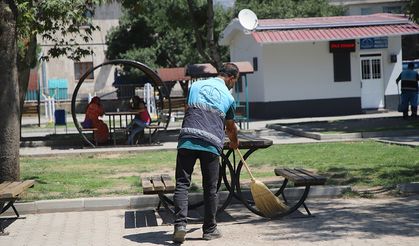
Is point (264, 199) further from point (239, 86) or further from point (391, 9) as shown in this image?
point (391, 9)

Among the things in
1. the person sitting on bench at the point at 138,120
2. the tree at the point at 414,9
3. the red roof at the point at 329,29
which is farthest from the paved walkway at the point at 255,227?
the red roof at the point at 329,29

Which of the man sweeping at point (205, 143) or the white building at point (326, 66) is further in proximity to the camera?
the white building at point (326, 66)

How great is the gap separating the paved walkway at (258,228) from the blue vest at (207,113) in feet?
3.71

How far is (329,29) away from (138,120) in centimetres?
1226

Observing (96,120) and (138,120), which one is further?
(96,120)

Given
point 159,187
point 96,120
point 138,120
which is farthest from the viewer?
point 96,120

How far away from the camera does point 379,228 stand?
26.0ft

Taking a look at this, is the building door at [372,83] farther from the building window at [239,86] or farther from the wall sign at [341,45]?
the building window at [239,86]

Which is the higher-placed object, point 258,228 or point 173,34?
point 173,34

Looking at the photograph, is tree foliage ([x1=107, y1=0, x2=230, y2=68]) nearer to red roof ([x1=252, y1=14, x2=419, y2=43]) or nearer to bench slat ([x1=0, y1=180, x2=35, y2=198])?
red roof ([x1=252, y1=14, x2=419, y2=43])

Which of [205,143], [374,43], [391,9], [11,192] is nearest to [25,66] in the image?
[11,192]

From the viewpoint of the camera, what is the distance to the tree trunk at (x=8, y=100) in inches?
421

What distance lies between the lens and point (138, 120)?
65.4 feet

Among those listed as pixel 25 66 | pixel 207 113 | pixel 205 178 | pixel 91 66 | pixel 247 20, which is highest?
pixel 247 20
